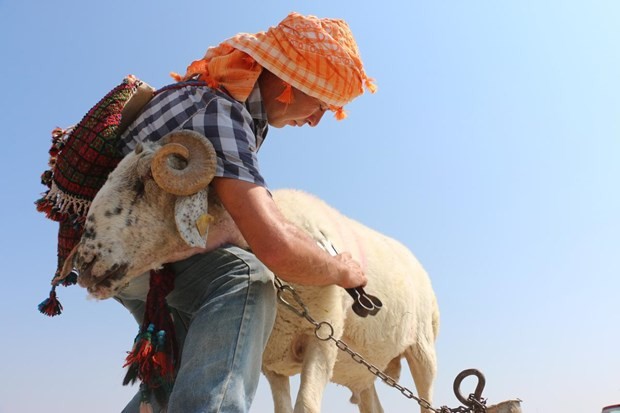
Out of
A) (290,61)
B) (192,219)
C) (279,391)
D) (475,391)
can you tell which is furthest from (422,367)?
(192,219)

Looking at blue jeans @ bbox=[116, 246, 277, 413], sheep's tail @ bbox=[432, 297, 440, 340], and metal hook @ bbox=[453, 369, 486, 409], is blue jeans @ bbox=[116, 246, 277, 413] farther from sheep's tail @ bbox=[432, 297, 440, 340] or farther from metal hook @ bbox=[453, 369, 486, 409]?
sheep's tail @ bbox=[432, 297, 440, 340]

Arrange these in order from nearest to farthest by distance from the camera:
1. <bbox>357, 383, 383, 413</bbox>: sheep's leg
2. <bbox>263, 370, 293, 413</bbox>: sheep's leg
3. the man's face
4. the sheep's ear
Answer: the sheep's ear, the man's face, <bbox>263, 370, 293, 413</bbox>: sheep's leg, <bbox>357, 383, 383, 413</bbox>: sheep's leg

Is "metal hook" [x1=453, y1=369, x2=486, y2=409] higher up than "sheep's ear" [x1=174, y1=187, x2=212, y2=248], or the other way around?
"sheep's ear" [x1=174, y1=187, x2=212, y2=248]

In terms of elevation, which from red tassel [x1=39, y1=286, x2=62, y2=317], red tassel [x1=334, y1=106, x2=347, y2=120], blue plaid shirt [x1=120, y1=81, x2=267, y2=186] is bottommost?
red tassel [x1=39, y1=286, x2=62, y2=317]

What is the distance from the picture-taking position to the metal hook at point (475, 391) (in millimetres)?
3359

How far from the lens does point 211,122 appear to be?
261cm

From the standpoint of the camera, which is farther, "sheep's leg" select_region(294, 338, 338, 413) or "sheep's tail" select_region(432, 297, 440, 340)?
"sheep's tail" select_region(432, 297, 440, 340)

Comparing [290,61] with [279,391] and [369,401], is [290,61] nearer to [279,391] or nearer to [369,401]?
[279,391]

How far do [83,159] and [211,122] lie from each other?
650 mm

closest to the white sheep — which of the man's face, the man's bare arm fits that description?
the man's bare arm

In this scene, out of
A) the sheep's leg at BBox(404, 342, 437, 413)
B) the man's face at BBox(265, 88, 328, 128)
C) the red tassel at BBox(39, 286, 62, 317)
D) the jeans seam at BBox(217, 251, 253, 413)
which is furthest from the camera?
the sheep's leg at BBox(404, 342, 437, 413)

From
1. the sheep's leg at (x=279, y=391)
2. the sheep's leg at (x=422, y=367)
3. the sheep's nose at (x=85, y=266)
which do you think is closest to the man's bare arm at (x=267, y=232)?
the sheep's nose at (x=85, y=266)

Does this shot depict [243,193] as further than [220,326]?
No

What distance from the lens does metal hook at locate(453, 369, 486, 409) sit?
3.36m
